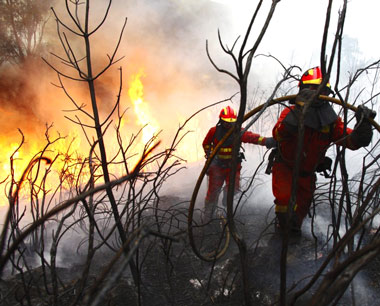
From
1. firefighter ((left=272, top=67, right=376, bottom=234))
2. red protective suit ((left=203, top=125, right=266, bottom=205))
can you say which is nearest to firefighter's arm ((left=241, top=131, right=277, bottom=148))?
red protective suit ((left=203, top=125, right=266, bottom=205))

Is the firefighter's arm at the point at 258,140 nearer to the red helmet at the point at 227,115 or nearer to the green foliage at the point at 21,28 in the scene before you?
the red helmet at the point at 227,115

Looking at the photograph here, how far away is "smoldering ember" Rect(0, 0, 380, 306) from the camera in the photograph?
1.03 metres

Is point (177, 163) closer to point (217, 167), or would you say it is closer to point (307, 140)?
point (307, 140)

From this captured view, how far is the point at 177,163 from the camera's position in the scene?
232 cm

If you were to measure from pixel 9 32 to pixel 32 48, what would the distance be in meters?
0.83

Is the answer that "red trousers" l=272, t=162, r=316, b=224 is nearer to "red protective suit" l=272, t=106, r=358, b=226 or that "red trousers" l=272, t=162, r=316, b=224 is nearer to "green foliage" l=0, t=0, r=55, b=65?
"red protective suit" l=272, t=106, r=358, b=226

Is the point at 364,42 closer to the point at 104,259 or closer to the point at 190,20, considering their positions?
the point at 190,20

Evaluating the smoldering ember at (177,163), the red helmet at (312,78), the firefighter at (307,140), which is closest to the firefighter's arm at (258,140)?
the smoldering ember at (177,163)

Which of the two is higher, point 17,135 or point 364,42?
point 364,42

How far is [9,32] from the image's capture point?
9.09 m

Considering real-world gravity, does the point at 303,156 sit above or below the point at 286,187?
above

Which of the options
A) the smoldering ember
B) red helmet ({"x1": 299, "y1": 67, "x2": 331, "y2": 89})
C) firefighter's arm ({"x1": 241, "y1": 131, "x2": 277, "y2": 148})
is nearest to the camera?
the smoldering ember

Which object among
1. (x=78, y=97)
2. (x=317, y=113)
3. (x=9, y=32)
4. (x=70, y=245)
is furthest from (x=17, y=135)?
(x=317, y=113)

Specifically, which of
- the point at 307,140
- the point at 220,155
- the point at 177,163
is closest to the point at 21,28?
the point at 220,155
